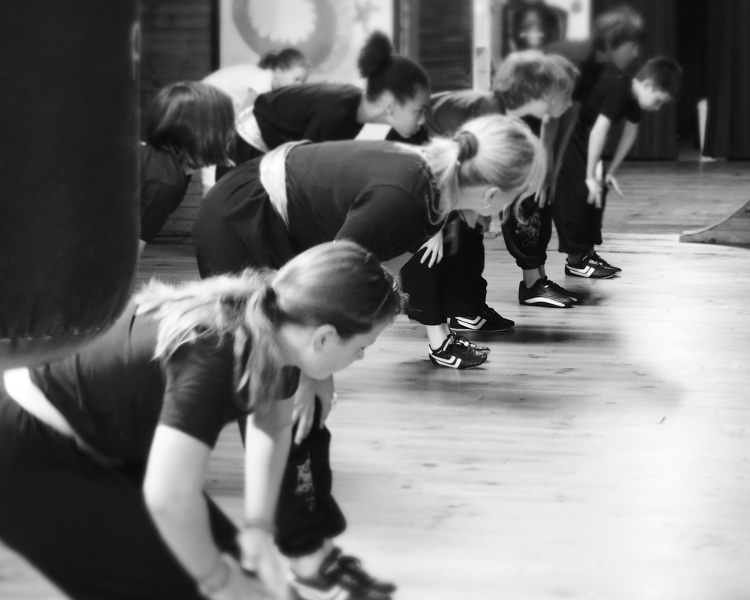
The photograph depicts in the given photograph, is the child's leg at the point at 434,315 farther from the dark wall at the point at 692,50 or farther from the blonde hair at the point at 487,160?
the dark wall at the point at 692,50

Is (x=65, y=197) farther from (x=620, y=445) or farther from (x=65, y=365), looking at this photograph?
(x=620, y=445)

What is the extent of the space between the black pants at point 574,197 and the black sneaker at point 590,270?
0.11 m

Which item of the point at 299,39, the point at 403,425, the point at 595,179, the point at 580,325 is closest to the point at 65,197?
the point at 403,425

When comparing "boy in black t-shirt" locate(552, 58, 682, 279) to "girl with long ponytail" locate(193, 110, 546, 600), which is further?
"boy in black t-shirt" locate(552, 58, 682, 279)

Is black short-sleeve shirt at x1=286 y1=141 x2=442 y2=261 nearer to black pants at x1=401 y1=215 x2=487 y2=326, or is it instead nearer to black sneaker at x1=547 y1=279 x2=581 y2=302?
black pants at x1=401 y1=215 x2=487 y2=326

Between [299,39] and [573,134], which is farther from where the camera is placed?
[299,39]

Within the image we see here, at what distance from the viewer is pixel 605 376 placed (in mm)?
3420

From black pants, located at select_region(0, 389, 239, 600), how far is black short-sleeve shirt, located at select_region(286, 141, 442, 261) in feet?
2.39

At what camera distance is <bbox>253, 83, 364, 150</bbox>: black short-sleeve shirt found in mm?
3154

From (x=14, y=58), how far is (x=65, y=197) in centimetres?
16

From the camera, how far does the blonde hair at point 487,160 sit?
7.29 ft

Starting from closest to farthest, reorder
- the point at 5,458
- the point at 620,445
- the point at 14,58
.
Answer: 1. the point at 14,58
2. the point at 5,458
3. the point at 620,445

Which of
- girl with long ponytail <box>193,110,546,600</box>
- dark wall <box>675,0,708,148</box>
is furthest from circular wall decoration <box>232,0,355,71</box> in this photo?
dark wall <box>675,0,708,148</box>

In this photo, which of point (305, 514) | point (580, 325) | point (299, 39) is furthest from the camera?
point (299, 39)
